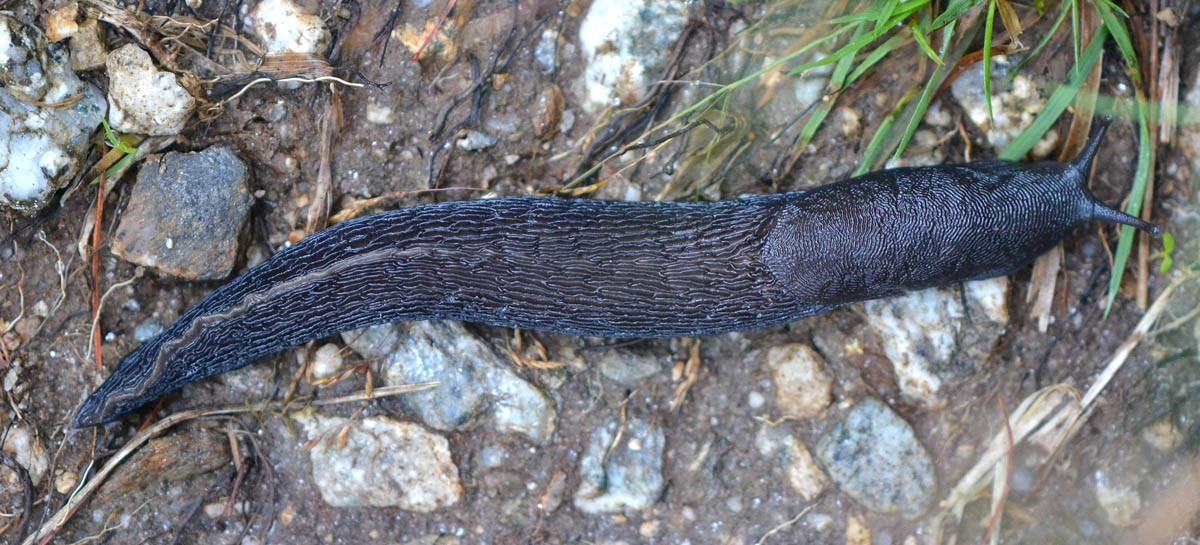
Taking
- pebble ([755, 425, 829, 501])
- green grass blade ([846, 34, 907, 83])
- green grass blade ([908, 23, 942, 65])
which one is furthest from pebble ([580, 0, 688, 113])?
pebble ([755, 425, 829, 501])

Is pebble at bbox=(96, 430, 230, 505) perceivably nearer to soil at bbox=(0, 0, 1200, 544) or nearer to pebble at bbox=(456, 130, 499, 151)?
soil at bbox=(0, 0, 1200, 544)

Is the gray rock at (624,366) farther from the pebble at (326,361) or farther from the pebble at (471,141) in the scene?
the pebble at (326,361)

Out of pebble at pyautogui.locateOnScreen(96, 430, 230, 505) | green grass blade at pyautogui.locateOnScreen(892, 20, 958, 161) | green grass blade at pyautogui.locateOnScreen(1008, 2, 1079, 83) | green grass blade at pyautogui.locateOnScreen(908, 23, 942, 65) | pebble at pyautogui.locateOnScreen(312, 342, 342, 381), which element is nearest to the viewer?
green grass blade at pyautogui.locateOnScreen(908, 23, 942, 65)

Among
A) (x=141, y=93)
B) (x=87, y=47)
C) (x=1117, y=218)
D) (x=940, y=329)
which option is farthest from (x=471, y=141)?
(x=1117, y=218)

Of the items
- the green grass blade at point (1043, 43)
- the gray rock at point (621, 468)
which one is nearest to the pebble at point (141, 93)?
the gray rock at point (621, 468)

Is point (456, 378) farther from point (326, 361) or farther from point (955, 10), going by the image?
point (955, 10)

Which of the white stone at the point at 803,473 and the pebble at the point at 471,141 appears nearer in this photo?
the pebble at the point at 471,141
